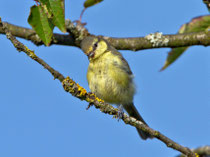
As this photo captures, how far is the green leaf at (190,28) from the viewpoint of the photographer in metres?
4.06

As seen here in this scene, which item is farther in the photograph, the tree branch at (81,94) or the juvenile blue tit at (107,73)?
the juvenile blue tit at (107,73)

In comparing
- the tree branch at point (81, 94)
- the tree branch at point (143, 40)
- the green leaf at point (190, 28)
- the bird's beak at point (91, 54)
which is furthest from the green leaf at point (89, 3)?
the tree branch at point (81, 94)

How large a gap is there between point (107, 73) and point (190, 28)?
5.38ft

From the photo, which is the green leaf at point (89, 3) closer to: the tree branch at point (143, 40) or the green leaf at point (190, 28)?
the tree branch at point (143, 40)

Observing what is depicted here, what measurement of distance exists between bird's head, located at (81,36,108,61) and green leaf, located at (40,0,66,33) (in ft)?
7.07

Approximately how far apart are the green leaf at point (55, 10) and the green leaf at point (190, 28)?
1827 millimetres

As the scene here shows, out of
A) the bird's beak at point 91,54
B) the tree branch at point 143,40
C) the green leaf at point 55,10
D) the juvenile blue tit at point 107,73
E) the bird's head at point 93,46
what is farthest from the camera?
the bird's beak at point 91,54

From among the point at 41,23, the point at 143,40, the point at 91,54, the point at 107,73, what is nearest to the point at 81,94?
the point at 41,23

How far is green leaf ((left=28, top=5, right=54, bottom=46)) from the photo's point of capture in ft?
9.57

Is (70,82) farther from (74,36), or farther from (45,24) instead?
(74,36)

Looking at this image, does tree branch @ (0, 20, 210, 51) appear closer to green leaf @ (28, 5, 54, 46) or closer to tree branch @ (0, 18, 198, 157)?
tree branch @ (0, 18, 198, 157)

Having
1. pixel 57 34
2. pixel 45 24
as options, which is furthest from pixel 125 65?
pixel 45 24

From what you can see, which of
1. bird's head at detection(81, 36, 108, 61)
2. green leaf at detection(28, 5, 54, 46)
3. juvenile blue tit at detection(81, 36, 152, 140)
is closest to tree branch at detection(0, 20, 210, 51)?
bird's head at detection(81, 36, 108, 61)

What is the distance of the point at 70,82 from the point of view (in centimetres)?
294
